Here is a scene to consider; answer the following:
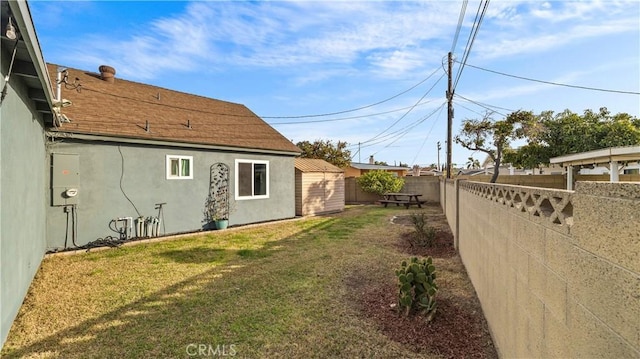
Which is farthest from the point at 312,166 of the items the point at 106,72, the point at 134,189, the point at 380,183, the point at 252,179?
the point at 106,72

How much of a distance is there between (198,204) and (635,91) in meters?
16.3

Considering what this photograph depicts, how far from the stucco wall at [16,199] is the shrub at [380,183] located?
1529 cm

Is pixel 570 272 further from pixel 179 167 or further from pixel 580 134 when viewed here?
pixel 580 134

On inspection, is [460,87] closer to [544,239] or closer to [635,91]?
[635,91]

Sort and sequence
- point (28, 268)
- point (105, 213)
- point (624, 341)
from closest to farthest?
point (624, 341) → point (28, 268) → point (105, 213)

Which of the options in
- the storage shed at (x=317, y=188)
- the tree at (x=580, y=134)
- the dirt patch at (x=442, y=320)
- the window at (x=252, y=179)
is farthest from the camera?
the tree at (x=580, y=134)

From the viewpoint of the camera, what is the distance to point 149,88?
442 inches

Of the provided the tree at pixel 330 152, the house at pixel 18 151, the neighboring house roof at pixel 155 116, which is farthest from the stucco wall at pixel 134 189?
the tree at pixel 330 152

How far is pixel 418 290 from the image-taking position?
383 cm

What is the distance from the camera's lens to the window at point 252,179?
10656mm

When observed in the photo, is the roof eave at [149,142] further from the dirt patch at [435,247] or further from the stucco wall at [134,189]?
the dirt patch at [435,247]

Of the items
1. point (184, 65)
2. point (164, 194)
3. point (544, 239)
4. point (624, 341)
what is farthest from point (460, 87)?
point (624, 341)

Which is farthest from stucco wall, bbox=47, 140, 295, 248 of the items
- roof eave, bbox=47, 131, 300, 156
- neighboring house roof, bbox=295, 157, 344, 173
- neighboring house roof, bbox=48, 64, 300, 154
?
neighboring house roof, bbox=295, 157, 344, 173

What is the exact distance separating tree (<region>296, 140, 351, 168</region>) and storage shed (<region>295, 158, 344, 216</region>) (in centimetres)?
774
